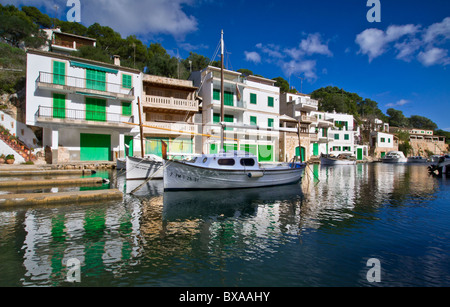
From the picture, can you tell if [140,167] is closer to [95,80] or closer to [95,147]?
[95,147]

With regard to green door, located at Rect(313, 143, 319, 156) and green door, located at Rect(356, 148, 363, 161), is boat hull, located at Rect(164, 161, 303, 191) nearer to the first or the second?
green door, located at Rect(313, 143, 319, 156)

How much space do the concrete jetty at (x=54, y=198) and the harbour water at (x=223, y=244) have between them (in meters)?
0.45

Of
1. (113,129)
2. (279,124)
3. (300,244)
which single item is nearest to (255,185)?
(300,244)

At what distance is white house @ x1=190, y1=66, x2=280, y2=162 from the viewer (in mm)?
30312

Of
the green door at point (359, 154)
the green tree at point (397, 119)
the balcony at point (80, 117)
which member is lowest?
the green door at point (359, 154)

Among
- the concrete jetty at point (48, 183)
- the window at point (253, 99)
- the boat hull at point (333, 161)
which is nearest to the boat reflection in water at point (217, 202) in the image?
the concrete jetty at point (48, 183)

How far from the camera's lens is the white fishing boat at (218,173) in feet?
43.2

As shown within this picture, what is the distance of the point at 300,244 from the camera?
632cm

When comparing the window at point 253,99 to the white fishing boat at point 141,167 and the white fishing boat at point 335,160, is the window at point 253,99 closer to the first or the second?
the white fishing boat at point 335,160

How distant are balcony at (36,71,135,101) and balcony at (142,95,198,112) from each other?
179cm

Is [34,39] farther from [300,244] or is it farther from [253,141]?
[300,244]

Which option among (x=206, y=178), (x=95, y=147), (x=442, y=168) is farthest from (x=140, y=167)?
(x=442, y=168)

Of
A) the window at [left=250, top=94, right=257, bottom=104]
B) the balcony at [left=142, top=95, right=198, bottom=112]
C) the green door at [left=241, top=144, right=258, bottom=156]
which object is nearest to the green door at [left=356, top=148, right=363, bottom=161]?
the green door at [left=241, top=144, right=258, bottom=156]

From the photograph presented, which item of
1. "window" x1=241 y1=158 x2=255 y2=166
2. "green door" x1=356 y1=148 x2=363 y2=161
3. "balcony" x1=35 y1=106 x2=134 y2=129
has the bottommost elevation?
"window" x1=241 y1=158 x2=255 y2=166
